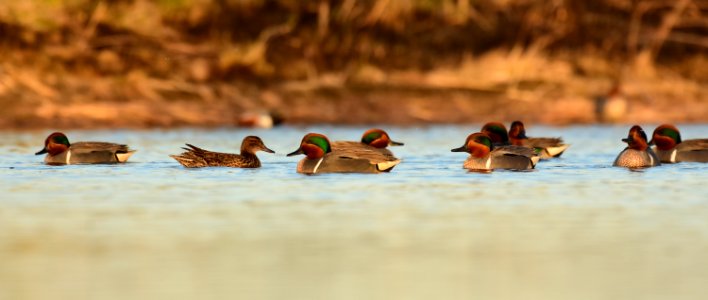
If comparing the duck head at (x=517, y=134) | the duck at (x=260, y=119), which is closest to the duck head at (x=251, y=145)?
the duck head at (x=517, y=134)

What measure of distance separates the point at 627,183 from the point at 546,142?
166 inches

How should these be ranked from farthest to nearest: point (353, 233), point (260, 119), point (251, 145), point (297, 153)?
1. point (260, 119)
2. point (251, 145)
3. point (297, 153)
4. point (353, 233)

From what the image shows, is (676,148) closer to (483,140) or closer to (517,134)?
(517,134)

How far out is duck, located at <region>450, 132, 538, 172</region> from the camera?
55.7 feet

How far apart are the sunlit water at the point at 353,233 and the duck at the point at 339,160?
9.5 inches

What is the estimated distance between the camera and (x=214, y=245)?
1006 centimetres

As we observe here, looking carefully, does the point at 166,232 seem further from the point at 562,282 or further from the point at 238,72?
the point at 238,72

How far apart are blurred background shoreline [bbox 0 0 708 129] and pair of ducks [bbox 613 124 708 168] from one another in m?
9.77

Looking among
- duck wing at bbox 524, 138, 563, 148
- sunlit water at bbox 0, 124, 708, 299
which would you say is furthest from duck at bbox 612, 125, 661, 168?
duck wing at bbox 524, 138, 563, 148

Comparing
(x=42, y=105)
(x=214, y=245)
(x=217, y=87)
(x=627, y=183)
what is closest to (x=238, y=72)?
(x=217, y=87)

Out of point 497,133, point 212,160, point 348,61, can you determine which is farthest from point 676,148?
point 348,61

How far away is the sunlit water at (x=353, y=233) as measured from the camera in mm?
8391

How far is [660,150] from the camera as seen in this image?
18.7m

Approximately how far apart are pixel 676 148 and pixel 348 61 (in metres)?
11.7
